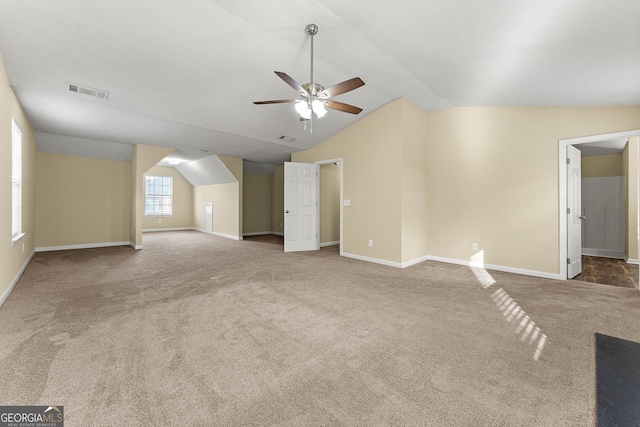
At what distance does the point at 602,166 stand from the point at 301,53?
21.7ft

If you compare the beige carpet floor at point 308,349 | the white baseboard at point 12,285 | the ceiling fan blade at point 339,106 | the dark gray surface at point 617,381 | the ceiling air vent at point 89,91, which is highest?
the ceiling air vent at point 89,91

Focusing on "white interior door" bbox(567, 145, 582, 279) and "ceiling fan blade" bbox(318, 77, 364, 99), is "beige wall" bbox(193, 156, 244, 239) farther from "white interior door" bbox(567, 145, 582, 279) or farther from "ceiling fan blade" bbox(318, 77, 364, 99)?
"white interior door" bbox(567, 145, 582, 279)

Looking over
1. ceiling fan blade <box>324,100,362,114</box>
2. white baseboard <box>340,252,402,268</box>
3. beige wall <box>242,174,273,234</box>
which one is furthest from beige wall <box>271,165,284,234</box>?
ceiling fan blade <box>324,100,362,114</box>

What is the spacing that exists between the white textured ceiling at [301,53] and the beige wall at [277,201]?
505 centimetres

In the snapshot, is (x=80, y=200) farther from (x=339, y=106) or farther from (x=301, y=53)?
(x=339, y=106)

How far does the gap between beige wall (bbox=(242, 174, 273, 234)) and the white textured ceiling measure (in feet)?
16.7

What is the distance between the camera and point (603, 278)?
418cm

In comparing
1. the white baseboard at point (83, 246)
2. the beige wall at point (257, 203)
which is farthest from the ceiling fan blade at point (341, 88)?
the beige wall at point (257, 203)

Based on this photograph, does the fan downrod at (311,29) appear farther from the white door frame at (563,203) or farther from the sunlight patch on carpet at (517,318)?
the white door frame at (563,203)

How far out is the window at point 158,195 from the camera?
10.4 m

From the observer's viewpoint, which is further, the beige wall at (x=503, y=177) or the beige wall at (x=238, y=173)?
the beige wall at (x=238, y=173)

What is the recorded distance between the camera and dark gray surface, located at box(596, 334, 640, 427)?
1.47 metres

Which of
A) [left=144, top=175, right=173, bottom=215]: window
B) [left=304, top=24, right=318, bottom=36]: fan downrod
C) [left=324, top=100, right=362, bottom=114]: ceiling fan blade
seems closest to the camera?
[left=304, top=24, right=318, bottom=36]: fan downrod

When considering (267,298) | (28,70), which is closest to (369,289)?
(267,298)
